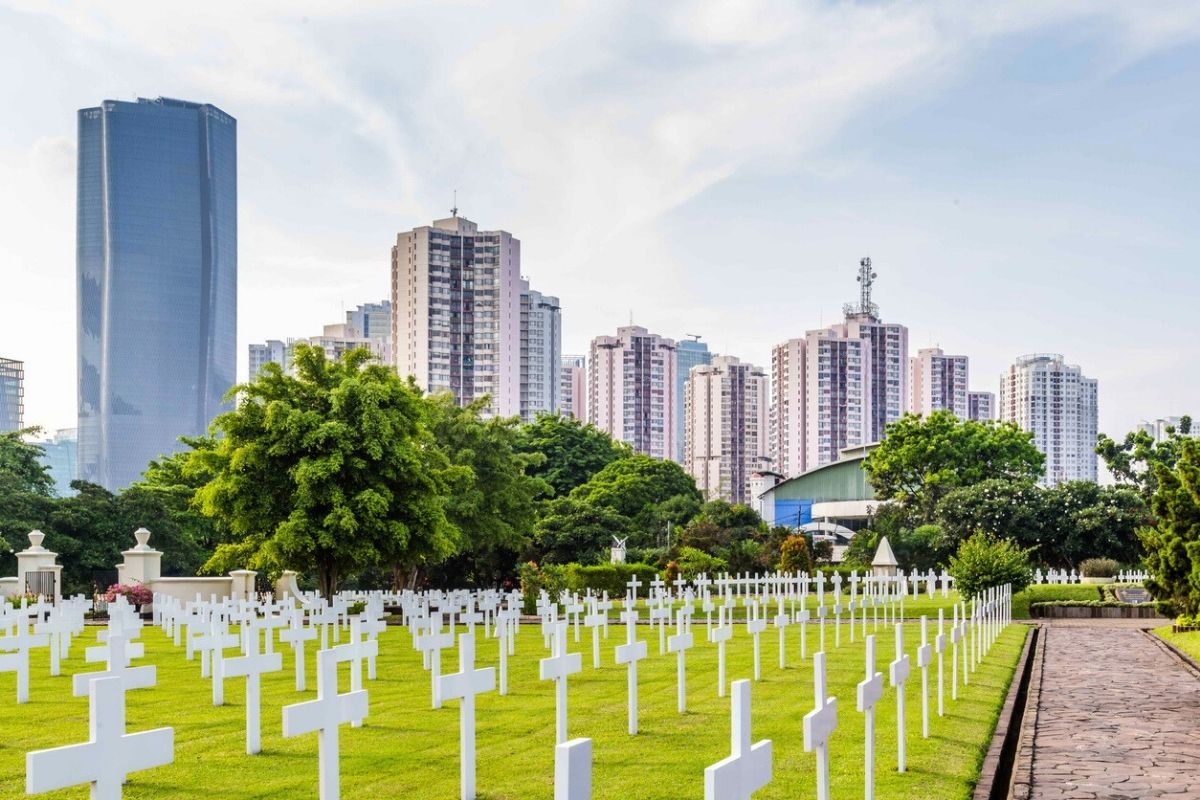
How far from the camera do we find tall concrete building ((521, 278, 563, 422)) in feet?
458

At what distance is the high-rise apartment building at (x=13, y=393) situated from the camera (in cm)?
18238

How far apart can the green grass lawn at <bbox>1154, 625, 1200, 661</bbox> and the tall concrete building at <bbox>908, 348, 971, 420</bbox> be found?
129 meters

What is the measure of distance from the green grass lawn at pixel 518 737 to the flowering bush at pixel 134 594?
62.8ft

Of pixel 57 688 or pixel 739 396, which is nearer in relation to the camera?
pixel 57 688

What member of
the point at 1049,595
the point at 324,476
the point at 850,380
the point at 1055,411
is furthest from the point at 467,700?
the point at 1055,411

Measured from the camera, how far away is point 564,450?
7506 cm

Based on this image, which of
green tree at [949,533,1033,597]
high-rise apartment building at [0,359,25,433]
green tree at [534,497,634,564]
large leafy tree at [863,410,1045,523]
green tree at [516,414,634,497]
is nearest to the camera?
green tree at [949,533,1033,597]

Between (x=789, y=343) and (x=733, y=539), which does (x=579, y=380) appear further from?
(x=733, y=539)

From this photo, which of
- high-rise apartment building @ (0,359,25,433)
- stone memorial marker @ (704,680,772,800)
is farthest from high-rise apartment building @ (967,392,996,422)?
stone memorial marker @ (704,680,772,800)

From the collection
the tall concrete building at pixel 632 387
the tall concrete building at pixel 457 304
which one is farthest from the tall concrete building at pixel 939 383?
the tall concrete building at pixel 457 304

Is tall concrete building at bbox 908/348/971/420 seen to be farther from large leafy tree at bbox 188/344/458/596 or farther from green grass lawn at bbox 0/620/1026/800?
green grass lawn at bbox 0/620/1026/800

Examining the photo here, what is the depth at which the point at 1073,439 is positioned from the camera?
16425cm

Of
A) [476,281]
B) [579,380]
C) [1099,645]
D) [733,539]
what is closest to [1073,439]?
[579,380]

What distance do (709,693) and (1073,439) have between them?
525 ft
